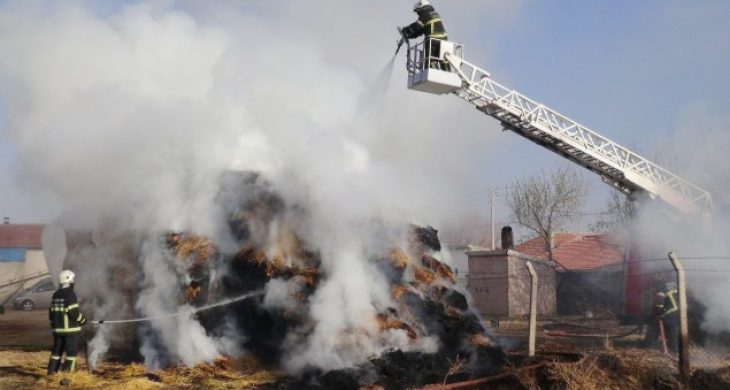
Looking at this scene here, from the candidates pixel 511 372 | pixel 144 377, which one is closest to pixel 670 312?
pixel 511 372

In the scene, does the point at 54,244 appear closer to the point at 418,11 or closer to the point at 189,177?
the point at 189,177

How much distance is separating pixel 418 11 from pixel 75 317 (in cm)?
1056

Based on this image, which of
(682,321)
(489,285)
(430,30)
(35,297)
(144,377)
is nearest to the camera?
(682,321)

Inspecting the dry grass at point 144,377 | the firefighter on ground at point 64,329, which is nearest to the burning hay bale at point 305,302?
the dry grass at point 144,377

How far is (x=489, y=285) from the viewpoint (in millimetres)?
24094

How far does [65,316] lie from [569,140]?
12819 millimetres

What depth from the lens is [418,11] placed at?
15562 mm

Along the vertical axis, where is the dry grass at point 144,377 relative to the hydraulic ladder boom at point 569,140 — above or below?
below

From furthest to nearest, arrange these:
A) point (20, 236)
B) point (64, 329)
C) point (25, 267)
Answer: point (20, 236) < point (25, 267) < point (64, 329)

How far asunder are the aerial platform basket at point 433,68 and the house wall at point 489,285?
9628mm

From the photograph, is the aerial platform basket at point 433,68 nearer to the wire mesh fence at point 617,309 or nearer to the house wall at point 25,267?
the wire mesh fence at point 617,309

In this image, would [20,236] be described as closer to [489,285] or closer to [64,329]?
[489,285]

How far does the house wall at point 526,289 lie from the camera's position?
2333 cm

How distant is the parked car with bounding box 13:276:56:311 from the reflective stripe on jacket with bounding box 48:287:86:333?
1893 centimetres
